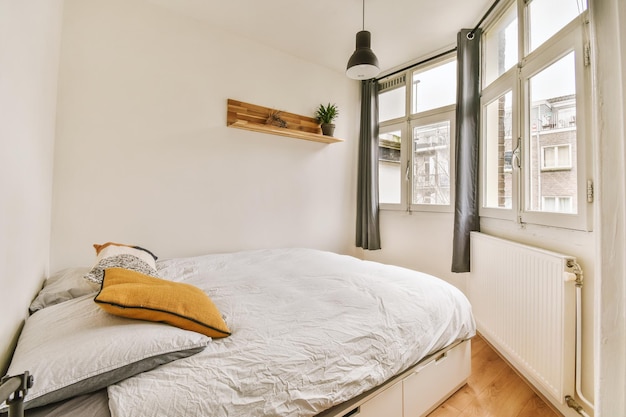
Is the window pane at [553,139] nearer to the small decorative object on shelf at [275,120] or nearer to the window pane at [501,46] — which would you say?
the window pane at [501,46]

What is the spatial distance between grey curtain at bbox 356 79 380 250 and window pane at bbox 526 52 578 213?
1.71 m

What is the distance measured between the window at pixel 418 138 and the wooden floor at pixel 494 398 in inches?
57.8

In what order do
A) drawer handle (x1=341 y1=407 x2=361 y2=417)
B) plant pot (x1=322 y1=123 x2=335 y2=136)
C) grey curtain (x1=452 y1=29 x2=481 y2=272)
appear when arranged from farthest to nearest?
Answer: 1. plant pot (x1=322 y1=123 x2=335 y2=136)
2. grey curtain (x1=452 y1=29 x2=481 y2=272)
3. drawer handle (x1=341 y1=407 x2=361 y2=417)

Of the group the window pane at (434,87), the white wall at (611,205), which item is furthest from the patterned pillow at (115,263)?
the window pane at (434,87)

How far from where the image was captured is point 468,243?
8.07 feet

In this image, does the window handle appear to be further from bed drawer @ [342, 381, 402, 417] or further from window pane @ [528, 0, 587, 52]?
bed drawer @ [342, 381, 402, 417]

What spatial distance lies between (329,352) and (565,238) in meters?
1.52

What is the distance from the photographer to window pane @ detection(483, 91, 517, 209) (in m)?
2.15

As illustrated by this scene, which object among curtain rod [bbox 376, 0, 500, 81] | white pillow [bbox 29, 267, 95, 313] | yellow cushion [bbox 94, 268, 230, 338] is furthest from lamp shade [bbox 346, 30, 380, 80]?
white pillow [bbox 29, 267, 95, 313]

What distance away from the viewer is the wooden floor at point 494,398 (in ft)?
5.06

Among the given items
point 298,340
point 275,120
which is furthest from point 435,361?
point 275,120

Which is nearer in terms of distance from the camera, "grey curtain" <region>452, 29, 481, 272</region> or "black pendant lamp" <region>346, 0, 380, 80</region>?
"black pendant lamp" <region>346, 0, 380, 80</region>

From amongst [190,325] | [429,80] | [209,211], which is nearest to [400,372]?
[190,325]

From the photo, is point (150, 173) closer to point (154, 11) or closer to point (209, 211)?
point (209, 211)
